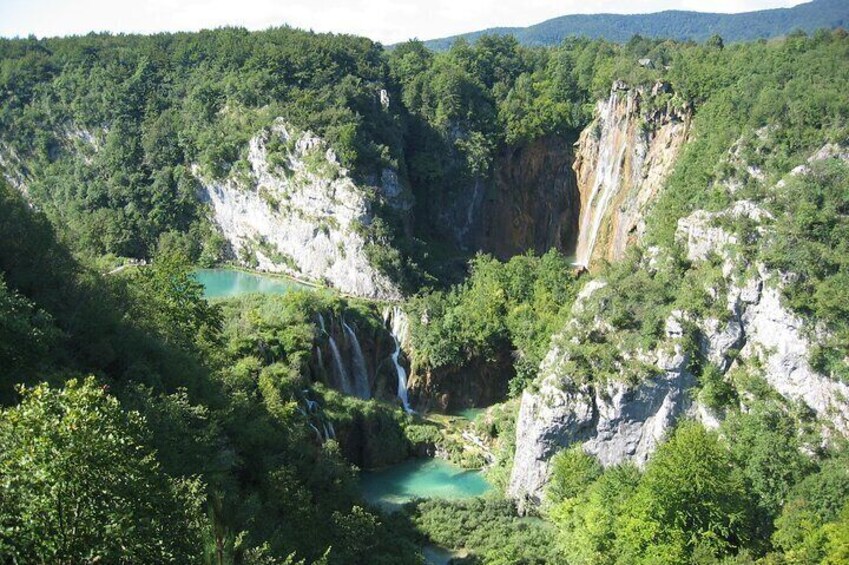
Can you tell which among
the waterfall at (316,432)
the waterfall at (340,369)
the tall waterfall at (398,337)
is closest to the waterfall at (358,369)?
the waterfall at (340,369)

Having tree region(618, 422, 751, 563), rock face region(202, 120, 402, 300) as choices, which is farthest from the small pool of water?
rock face region(202, 120, 402, 300)

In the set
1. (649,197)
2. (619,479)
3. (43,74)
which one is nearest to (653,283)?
(619,479)

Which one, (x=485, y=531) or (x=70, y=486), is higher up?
(x=70, y=486)

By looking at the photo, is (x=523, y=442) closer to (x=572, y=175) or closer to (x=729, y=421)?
(x=729, y=421)

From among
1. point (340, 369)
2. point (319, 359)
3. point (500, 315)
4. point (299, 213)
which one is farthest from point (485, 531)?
point (299, 213)

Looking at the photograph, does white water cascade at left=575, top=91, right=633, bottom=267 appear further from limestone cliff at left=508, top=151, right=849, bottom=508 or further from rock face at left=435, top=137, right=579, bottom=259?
limestone cliff at left=508, top=151, right=849, bottom=508

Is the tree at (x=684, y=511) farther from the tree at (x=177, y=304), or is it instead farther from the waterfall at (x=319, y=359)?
the waterfall at (x=319, y=359)

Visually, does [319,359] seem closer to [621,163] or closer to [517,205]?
[621,163]
